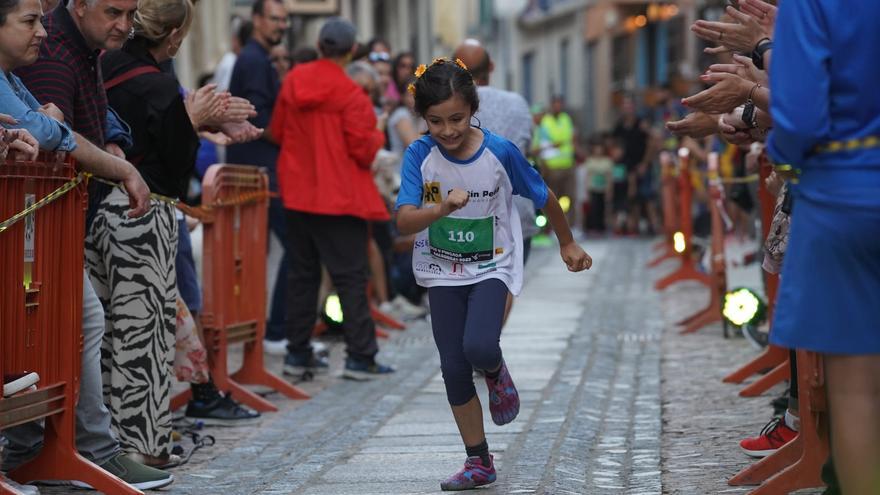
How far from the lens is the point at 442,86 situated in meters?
6.55

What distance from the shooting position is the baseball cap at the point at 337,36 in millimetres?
10469

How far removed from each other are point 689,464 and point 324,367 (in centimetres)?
425

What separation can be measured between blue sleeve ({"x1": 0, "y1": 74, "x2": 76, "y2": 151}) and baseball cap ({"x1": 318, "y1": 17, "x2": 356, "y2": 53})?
4.44m

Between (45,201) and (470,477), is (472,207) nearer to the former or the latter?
(470,477)

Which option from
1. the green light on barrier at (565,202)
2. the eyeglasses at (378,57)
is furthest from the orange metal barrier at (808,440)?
the green light on barrier at (565,202)

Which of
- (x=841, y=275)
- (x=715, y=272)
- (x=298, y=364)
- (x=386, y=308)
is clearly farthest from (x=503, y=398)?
(x=386, y=308)

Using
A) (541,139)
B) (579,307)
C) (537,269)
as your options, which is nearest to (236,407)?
(579,307)

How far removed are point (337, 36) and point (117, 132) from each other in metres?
3.56

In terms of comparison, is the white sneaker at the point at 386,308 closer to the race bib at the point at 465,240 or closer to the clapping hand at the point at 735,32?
the race bib at the point at 465,240

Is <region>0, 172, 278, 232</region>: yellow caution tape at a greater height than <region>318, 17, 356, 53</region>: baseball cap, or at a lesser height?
lesser

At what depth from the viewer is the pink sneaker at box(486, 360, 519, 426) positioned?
6.85m

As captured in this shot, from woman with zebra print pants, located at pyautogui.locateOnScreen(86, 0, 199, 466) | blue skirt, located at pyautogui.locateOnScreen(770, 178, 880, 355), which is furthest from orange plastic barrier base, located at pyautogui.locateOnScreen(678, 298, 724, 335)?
blue skirt, located at pyautogui.locateOnScreen(770, 178, 880, 355)

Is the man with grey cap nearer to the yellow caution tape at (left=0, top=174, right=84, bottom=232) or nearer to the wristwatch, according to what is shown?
the yellow caution tape at (left=0, top=174, right=84, bottom=232)

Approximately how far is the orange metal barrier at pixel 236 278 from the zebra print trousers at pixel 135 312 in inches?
51.6
